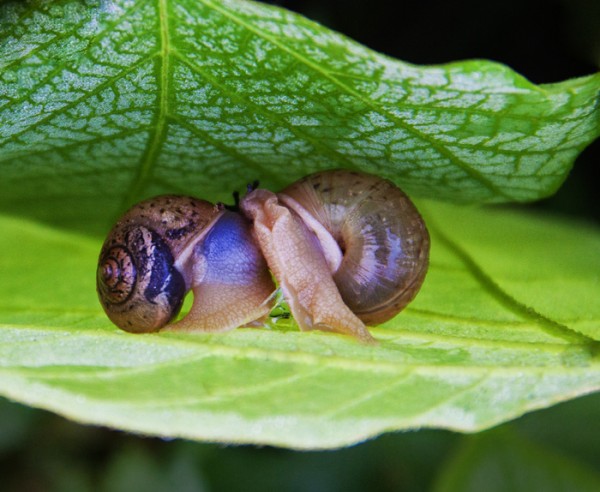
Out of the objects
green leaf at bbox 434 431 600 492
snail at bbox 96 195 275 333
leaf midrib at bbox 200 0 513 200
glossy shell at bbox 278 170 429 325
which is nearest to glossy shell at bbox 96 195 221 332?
snail at bbox 96 195 275 333

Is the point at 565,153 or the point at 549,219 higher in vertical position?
the point at 565,153

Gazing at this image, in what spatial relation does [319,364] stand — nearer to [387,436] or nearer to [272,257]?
[272,257]

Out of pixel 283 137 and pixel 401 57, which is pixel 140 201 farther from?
pixel 401 57

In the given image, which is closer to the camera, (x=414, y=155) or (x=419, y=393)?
(x=419, y=393)

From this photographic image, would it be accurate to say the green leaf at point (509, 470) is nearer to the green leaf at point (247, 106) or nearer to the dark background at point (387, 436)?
the dark background at point (387, 436)

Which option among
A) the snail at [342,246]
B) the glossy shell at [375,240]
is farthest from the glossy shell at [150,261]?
the glossy shell at [375,240]

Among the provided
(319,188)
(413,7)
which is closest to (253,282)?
(319,188)
